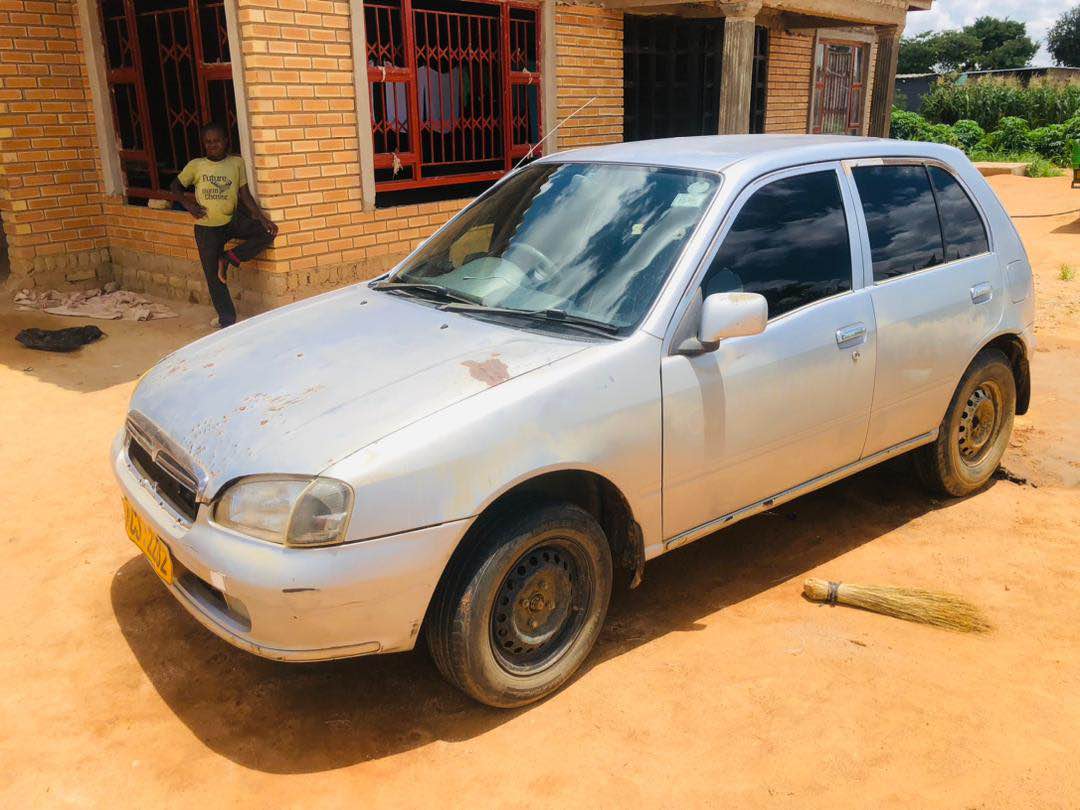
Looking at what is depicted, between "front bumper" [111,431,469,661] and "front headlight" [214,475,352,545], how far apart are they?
0.12 feet

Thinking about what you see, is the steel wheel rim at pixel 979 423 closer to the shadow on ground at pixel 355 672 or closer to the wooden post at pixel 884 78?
the shadow on ground at pixel 355 672

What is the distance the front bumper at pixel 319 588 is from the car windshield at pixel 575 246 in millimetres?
1070

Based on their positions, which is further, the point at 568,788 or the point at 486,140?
the point at 486,140

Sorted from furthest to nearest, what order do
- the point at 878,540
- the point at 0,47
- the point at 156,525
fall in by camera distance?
the point at 0,47 → the point at 878,540 → the point at 156,525

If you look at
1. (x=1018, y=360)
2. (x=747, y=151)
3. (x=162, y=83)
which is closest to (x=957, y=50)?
(x=162, y=83)

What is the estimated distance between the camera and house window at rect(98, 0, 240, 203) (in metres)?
8.16

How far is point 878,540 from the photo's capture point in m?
4.38

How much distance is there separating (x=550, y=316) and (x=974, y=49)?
278ft

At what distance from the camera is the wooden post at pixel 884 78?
13.8 metres

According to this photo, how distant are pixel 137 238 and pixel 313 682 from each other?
23.2 ft

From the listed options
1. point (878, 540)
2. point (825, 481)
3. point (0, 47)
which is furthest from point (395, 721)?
point (0, 47)

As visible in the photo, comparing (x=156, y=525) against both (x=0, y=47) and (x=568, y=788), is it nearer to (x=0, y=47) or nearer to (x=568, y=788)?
(x=568, y=788)

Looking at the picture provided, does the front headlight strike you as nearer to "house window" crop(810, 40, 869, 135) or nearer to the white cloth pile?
the white cloth pile

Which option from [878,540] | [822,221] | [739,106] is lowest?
[878,540]
